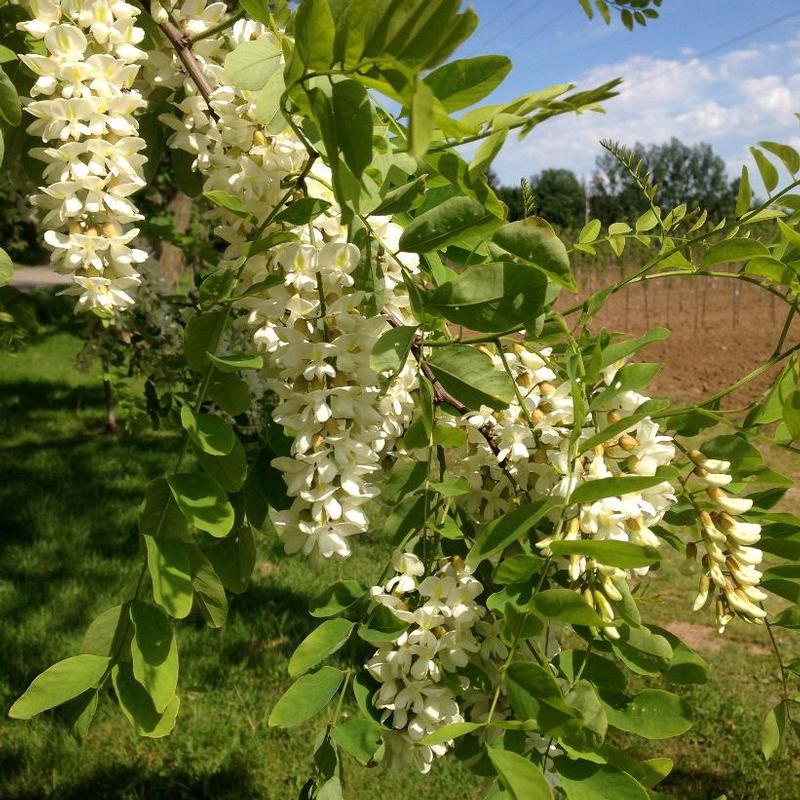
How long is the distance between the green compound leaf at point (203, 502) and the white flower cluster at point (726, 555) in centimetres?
51

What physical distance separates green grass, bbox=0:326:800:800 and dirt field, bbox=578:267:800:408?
4159 mm

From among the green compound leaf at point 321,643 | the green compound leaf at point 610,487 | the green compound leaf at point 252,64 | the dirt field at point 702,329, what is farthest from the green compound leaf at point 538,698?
the dirt field at point 702,329

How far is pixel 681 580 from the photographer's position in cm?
465

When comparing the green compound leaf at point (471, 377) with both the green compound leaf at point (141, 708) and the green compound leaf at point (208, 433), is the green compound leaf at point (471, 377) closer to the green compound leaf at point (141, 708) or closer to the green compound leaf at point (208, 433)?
the green compound leaf at point (208, 433)

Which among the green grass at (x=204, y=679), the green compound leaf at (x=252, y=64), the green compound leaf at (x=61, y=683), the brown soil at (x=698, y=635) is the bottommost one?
the brown soil at (x=698, y=635)

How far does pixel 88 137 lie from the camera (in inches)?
33.2

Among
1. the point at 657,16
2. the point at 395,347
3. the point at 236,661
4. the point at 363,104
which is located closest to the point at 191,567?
A: the point at 395,347

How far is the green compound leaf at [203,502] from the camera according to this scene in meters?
0.86

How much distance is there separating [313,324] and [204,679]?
262cm

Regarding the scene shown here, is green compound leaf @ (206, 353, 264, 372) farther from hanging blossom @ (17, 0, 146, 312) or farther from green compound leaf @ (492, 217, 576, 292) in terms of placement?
green compound leaf @ (492, 217, 576, 292)

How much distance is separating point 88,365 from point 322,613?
2532mm

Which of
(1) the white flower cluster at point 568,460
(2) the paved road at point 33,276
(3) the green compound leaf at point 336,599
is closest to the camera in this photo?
(1) the white flower cluster at point 568,460

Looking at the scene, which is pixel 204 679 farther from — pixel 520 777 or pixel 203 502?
pixel 520 777

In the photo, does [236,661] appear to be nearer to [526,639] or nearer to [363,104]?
[526,639]
